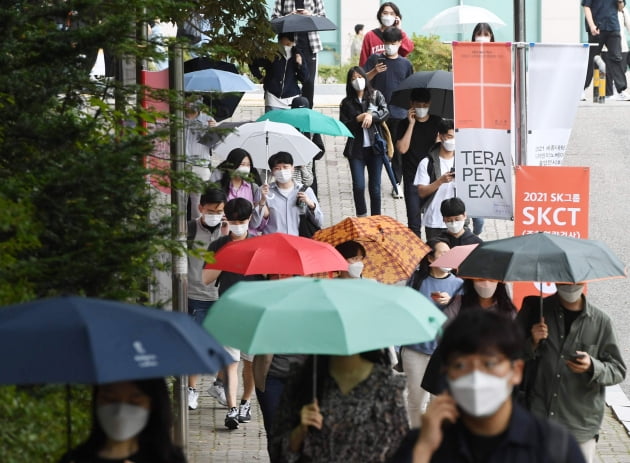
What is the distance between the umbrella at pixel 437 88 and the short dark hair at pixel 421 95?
0.12m

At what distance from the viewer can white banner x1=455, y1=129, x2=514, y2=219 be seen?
41.1 ft

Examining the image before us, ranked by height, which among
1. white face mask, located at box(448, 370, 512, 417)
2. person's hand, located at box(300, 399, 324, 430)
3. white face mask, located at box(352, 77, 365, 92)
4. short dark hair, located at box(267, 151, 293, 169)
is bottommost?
person's hand, located at box(300, 399, 324, 430)

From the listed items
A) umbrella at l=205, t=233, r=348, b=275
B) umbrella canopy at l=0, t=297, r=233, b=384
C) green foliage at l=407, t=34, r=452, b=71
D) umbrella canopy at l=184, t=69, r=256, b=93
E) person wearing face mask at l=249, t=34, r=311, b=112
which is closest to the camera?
umbrella canopy at l=0, t=297, r=233, b=384

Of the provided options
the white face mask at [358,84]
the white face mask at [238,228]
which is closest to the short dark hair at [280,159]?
the white face mask at [238,228]

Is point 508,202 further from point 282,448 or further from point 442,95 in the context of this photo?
point 282,448

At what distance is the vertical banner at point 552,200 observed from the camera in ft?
39.0

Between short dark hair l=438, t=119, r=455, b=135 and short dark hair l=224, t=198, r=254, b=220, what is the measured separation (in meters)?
3.81

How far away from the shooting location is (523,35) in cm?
1392

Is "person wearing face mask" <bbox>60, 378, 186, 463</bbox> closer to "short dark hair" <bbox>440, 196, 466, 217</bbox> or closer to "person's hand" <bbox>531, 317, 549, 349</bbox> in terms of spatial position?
"person's hand" <bbox>531, 317, 549, 349</bbox>

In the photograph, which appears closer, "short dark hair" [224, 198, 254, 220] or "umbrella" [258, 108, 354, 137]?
"short dark hair" [224, 198, 254, 220]

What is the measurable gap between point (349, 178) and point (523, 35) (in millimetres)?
7171

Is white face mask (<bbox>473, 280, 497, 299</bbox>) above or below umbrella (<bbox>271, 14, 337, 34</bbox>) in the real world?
below

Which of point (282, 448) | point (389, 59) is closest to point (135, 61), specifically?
point (282, 448)

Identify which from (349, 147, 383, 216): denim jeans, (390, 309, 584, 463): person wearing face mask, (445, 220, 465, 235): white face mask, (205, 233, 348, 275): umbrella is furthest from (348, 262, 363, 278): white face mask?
(349, 147, 383, 216): denim jeans
